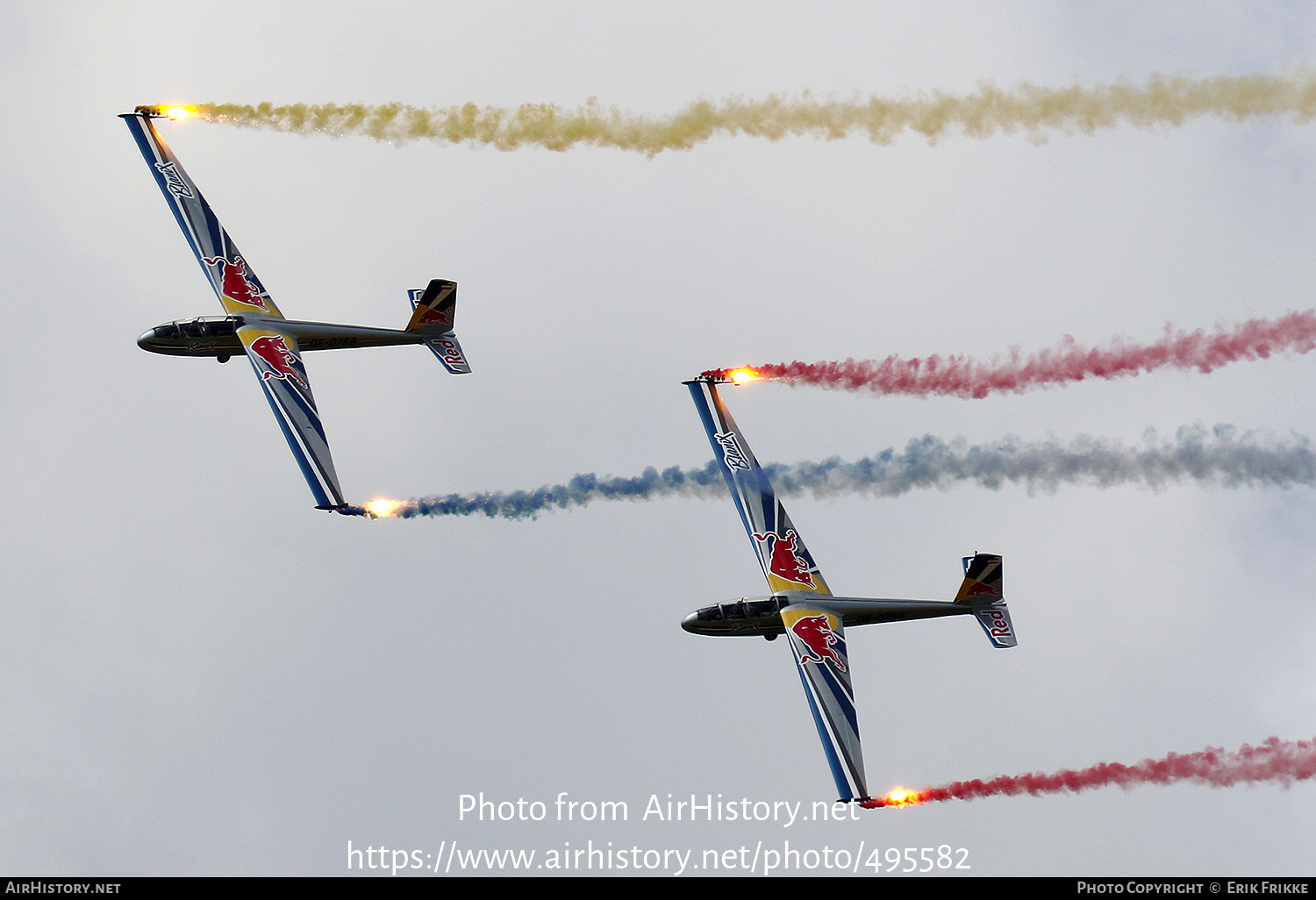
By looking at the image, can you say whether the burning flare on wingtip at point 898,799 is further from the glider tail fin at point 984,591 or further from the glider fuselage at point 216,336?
the glider fuselage at point 216,336

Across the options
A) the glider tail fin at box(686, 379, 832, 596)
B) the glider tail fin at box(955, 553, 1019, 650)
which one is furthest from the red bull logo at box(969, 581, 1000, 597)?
the glider tail fin at box(686, 379, 832, 596)

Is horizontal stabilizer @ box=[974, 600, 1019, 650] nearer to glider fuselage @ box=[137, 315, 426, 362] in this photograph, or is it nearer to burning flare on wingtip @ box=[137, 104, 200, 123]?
glider fuselage @ box=[137, 315, 426, 362]

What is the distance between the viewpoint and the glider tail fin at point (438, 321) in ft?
298

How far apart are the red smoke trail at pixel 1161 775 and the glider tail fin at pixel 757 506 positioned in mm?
9519

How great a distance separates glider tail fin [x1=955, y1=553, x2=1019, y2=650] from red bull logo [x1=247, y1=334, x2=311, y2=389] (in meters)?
28.0

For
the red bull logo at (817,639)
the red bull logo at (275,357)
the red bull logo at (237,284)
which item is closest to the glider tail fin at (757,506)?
the red bull logo at (817,639)

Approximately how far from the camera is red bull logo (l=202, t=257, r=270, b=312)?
89438 mm

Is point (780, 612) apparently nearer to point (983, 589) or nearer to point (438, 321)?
point (983, 589)

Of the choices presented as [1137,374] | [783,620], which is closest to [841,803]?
[783,620]

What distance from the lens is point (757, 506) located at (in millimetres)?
85438

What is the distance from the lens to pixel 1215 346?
79.6m

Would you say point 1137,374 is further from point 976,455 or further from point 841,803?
point 841,803

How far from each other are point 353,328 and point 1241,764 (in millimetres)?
40076

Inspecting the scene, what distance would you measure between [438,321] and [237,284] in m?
8.58
